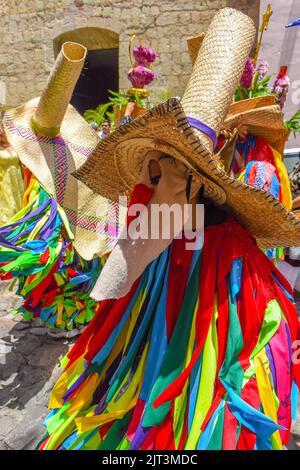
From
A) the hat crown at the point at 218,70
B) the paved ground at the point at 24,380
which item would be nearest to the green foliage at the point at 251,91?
the hat crown at the point at 218,70

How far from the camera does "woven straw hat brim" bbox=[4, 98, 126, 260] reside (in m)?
2.23

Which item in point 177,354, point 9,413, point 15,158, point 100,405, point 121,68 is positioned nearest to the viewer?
point 177,354

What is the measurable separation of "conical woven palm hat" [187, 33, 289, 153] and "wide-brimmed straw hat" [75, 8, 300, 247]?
65cm

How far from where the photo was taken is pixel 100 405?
4.06 ft

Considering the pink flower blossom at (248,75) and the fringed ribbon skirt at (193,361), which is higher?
the pink flower blossom at (248,75)

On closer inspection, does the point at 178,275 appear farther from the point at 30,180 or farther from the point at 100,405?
the point at 30,180

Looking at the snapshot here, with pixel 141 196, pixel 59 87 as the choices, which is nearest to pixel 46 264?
pixel 59 87

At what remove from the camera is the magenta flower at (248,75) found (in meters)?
2.41

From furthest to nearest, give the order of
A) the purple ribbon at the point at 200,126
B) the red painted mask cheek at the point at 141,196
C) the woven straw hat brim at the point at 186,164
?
the red painted mask cheek at the point at 141,196, the purple ribbon at the point at 200,126, the woven straw hat brim at the point at 186,164

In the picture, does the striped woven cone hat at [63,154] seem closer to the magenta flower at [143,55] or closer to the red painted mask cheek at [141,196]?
the magenta flower at [143,55]

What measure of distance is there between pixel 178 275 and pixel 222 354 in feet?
0.92

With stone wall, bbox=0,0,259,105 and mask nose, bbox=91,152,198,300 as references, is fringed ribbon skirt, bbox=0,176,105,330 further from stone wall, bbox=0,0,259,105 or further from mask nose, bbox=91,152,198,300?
stone wall, bbox=0,0,259,105

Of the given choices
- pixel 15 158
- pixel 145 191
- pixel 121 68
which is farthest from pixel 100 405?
pixel 121 68

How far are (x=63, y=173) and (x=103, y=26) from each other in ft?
20.9
